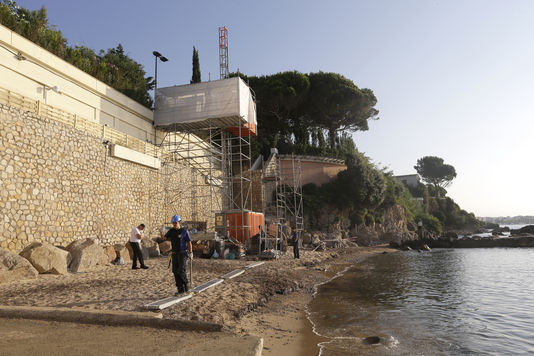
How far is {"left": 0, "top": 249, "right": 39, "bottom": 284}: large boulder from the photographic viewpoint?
285 inches

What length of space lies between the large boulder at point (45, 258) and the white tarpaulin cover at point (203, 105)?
11.4 meters

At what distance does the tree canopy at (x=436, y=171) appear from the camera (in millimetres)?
→ 67938

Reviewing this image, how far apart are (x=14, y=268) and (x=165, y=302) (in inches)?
177

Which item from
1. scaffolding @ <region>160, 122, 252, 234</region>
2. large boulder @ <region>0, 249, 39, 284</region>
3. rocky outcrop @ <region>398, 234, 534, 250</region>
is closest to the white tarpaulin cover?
scaffolding @ <region>160, 122, 252, 234</region>

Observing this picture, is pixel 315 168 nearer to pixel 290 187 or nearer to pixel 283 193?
pixel 290 187

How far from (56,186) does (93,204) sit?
5.63 ft

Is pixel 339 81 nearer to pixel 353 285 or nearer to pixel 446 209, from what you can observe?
pixel 353 285

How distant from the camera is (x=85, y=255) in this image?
9.71 m

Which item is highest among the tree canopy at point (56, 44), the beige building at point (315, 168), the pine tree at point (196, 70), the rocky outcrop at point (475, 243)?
the pine tree at point (196, 70)

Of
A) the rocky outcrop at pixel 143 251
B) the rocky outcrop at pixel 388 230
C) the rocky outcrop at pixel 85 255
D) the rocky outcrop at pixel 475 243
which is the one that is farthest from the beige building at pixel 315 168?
the rocky outcrop at pixel 85 255

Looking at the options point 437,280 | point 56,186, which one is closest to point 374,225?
point 437,280

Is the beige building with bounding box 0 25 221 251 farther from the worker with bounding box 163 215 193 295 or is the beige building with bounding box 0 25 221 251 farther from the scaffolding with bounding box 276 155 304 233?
the scaffolding with bounding box 276 155 304 233

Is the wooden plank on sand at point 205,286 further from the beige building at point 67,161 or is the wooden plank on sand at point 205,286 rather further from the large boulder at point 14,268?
the beige building at point 67,161

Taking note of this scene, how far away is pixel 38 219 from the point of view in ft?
33.0
